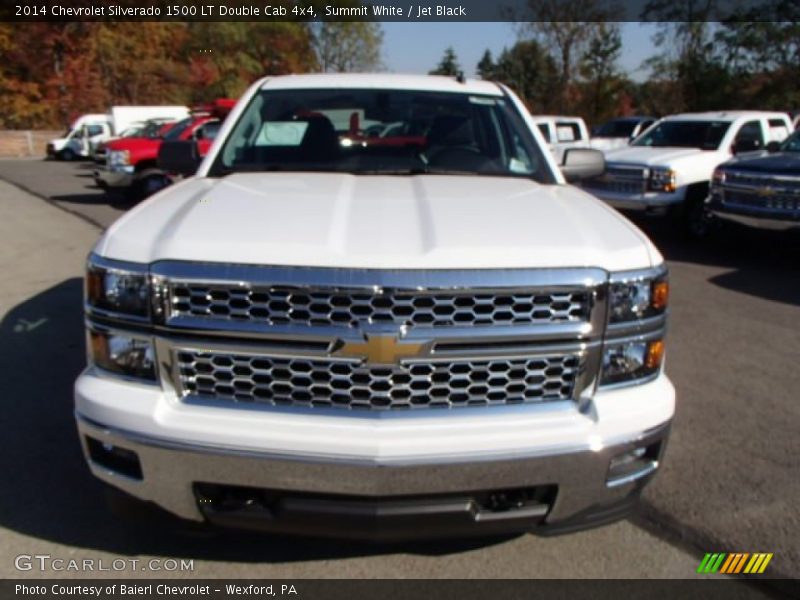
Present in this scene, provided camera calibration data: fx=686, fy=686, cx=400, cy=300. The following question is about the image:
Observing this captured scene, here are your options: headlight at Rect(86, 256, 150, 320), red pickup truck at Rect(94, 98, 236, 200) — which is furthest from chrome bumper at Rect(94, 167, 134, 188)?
headlight at Rect(86, 256, 150, 320)

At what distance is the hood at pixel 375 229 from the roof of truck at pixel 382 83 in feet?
4.06

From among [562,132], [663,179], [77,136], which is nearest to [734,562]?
[663,179]

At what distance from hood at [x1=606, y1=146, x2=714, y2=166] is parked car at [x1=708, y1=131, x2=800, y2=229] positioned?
0.92m

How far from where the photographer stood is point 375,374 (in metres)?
2.14

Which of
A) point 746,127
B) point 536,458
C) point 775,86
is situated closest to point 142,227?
point 536,458

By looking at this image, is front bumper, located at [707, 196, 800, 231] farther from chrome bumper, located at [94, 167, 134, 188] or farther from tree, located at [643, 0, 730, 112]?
tree, located at [643, 0, 730, 112]

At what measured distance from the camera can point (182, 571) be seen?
8.45 feet

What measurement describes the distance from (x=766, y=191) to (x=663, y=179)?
1.56 metres

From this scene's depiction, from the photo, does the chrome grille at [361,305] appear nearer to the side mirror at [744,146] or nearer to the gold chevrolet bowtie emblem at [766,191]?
the gold chevrolet bowtie emblem at [766,191]

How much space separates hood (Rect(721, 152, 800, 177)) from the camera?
323 inches

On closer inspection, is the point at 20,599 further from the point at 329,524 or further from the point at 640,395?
the point at 640,395

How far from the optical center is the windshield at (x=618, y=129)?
1844 centimetres

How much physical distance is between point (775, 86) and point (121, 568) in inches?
1012

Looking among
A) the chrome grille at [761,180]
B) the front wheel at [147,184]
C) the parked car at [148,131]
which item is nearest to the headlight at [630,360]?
the chrome grille at [761,180]
